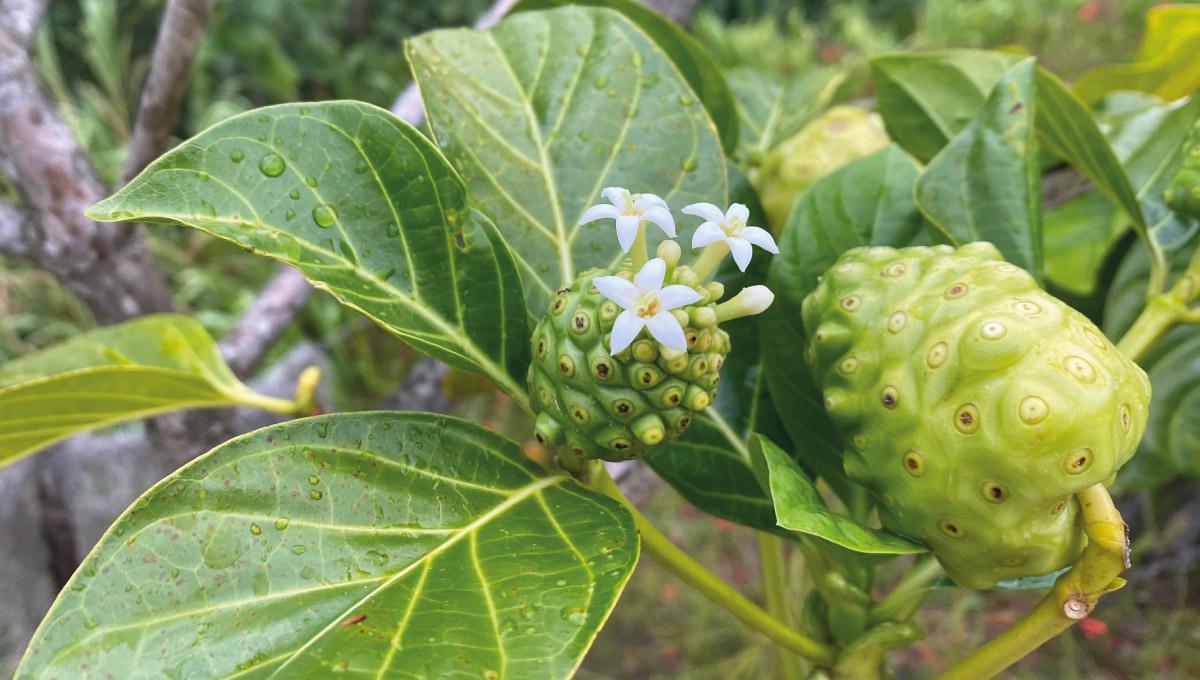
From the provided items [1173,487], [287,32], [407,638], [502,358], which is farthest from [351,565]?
[287,32]

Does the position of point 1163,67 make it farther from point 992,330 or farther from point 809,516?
point 809,516

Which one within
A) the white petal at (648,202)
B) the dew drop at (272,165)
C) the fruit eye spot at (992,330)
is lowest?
the fruit eye spot at (992,330)

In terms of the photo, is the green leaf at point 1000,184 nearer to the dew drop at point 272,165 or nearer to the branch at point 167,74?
the dew drop at point 272,165

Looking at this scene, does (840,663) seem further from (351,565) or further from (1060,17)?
(1060,17)

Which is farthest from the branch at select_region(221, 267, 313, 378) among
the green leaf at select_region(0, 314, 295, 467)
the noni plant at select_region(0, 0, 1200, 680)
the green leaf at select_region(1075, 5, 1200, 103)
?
the green leaf at select_region(1075, 5, 1200, 103)

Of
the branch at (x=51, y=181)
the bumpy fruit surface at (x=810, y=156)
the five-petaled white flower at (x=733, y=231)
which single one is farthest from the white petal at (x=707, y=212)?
the branch at (x=51, y=181)

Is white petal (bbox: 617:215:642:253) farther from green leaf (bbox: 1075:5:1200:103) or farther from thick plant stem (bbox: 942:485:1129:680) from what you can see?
green leaf (bbox: 1075:5:1200:103)
